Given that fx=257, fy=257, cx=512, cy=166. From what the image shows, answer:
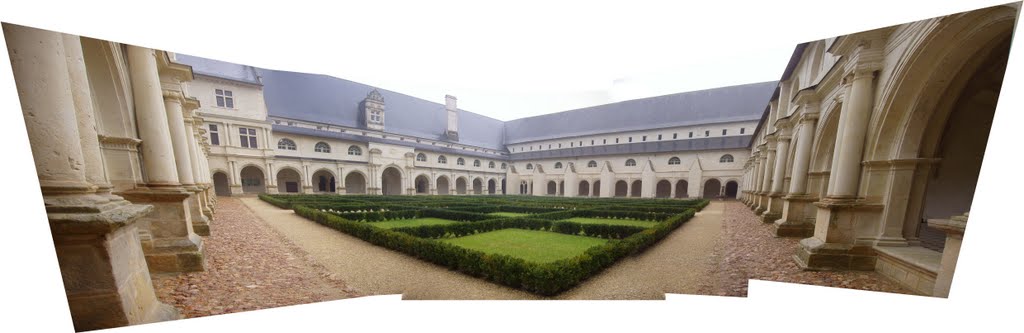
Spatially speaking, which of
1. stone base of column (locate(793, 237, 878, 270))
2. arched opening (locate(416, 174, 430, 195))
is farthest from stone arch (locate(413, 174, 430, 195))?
stone base of column (locate(793, 237, 878, 270))

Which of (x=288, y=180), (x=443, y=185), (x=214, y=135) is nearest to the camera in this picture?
(x=214, y=135)

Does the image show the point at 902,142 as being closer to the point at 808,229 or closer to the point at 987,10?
the point at 987,10

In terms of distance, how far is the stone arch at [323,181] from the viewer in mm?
16938

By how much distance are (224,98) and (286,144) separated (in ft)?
18.4

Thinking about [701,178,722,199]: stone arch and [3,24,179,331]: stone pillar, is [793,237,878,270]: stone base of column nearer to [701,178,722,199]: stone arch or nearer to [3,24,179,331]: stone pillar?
[3,24,179,331]: stone pillar

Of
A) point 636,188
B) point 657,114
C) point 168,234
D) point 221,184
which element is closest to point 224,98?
point 221,184

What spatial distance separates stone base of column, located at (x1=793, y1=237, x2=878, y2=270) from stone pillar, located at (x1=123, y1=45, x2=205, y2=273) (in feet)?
27.2

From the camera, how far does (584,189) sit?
72.5 ft

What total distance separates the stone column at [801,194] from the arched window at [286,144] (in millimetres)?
20971

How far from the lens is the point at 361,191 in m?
18.8

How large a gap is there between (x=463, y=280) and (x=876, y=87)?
240 inches

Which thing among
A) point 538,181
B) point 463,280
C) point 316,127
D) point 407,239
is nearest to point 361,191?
point 316,127

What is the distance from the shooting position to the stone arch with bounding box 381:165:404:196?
765 inches

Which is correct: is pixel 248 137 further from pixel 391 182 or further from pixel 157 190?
pixel 157 190
